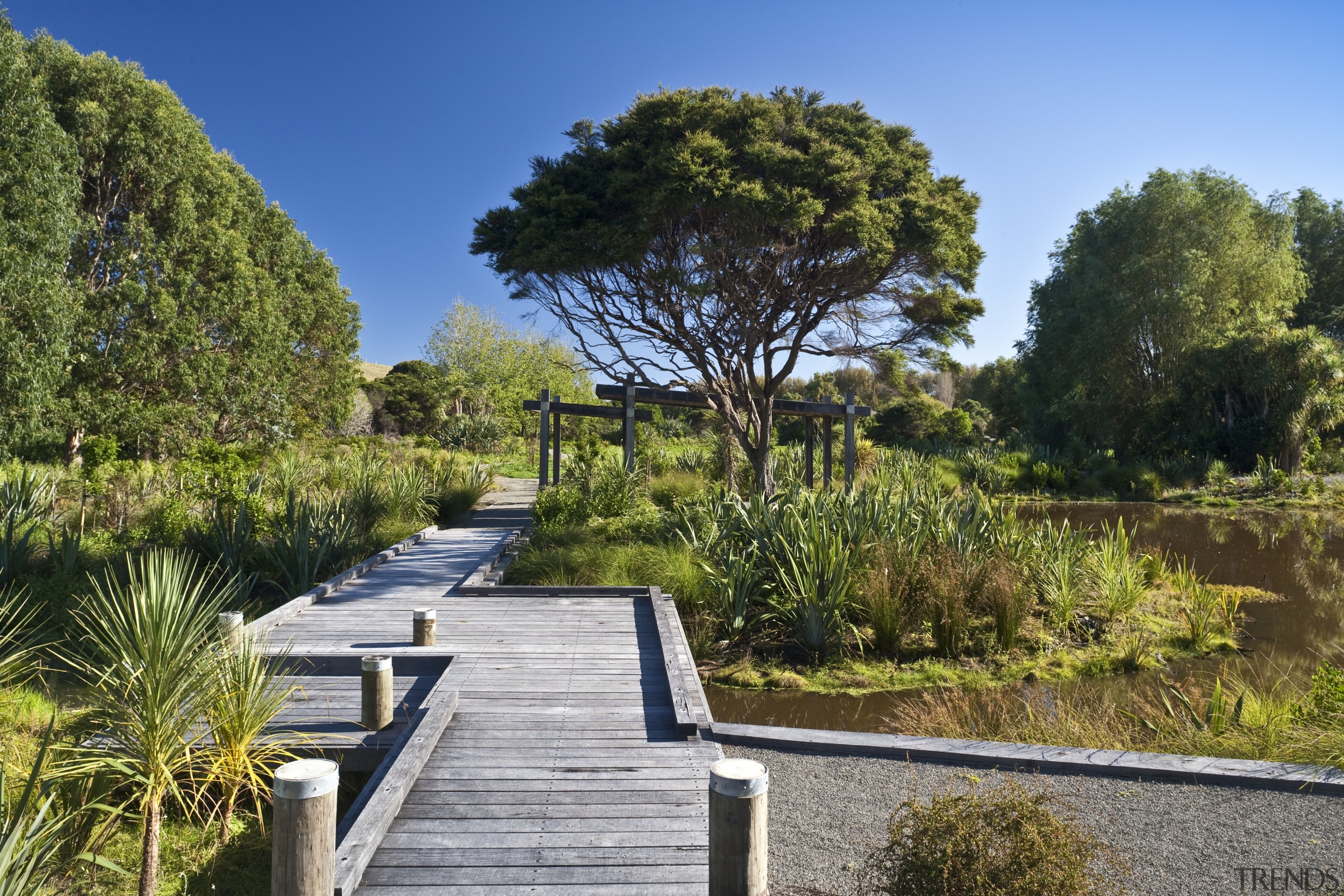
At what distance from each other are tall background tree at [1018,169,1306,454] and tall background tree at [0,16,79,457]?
2736 centimetres

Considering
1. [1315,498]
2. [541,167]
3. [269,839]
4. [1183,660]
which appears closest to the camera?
→ [269,839]

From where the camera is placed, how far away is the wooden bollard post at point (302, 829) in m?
2.25

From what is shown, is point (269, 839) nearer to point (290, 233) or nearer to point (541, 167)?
point (541, 167)

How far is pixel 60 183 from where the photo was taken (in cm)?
1456

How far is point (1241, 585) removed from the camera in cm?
985

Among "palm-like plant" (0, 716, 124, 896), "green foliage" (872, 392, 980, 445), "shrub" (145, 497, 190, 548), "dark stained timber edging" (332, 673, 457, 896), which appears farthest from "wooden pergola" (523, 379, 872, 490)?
"green foliage" (872, 392, 980, 445)

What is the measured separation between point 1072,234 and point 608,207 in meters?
25.6

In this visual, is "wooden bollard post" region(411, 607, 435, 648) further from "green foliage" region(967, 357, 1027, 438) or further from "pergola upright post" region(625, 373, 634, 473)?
"green foliage" region(967, 357, 1027, 438)

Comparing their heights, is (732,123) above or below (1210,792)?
above

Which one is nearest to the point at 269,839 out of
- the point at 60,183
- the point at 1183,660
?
the point at 1183,660

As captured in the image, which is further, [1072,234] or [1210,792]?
[1072,234]

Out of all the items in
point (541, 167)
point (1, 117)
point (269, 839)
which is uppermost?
point (1, 117)

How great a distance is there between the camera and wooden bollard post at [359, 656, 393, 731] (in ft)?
13.3

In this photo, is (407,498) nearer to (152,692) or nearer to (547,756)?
(547,756)
